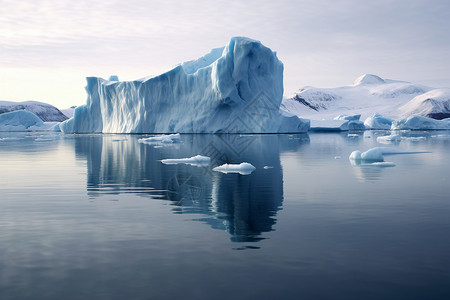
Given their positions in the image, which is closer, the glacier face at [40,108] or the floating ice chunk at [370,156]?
the floating ice chunk at [370,156]

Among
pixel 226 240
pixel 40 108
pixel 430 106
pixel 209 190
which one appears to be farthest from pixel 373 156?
pixel 40 108

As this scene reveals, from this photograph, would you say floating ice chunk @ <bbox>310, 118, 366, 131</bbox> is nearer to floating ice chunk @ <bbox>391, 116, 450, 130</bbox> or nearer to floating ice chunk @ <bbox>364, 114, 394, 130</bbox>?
floating ice chunk @ <bbox>391, 116, 450, 130</bbox>

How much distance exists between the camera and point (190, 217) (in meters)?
5.55

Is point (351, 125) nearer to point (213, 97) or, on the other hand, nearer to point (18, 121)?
point (213, 97)

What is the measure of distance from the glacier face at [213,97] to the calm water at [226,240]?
23.6 meters

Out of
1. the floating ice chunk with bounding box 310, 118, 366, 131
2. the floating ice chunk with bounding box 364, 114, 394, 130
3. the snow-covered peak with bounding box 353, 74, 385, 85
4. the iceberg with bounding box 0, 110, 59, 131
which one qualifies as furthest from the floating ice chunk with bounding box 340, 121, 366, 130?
the snow-covered peak with bounding box 353, 74, 385, 85

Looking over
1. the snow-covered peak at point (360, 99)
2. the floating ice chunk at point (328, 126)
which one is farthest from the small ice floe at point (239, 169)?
Result: the snow-covered peak at point (360, 99)

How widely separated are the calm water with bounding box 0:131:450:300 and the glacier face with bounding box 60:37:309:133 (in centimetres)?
2361

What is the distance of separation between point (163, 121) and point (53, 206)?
30158 millimetres

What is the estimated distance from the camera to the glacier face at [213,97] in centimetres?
3162

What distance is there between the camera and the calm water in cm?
327

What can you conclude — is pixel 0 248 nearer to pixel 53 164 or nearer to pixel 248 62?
pixel 53 164

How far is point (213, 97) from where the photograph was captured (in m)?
32.9

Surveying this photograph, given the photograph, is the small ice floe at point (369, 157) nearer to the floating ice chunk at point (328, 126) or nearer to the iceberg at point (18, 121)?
the floating ice chunk at point (328, 126)
